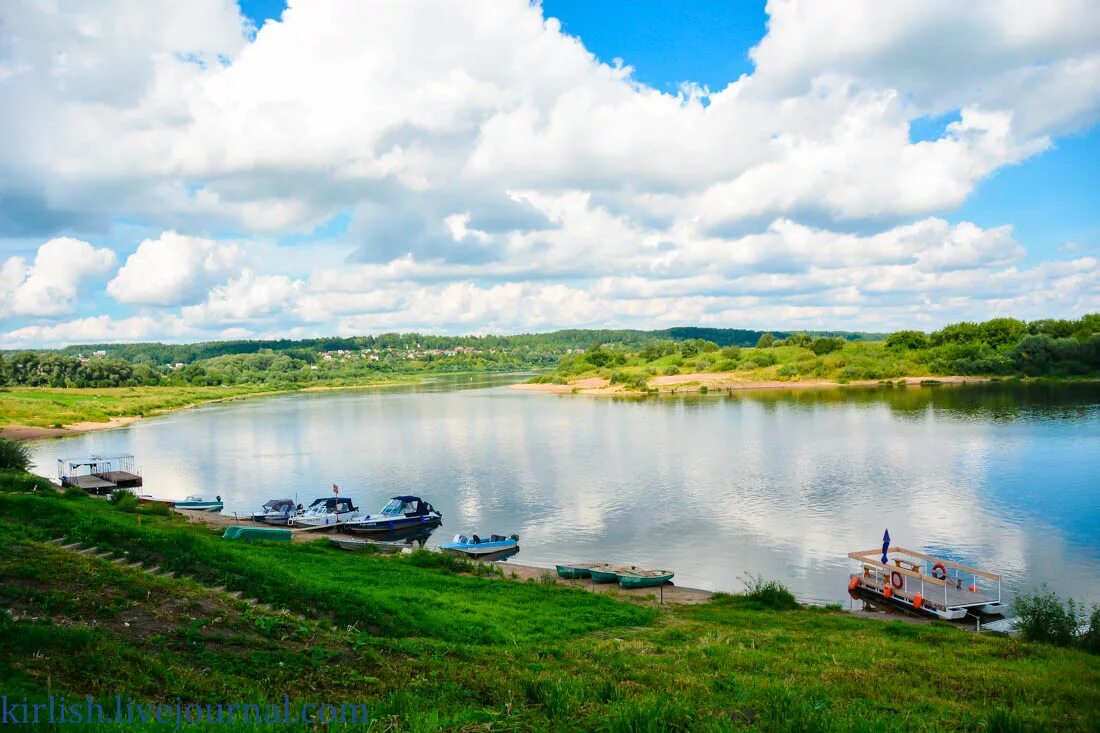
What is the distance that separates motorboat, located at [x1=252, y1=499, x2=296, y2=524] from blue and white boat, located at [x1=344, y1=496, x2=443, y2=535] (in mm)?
3930

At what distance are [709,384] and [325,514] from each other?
358 feet

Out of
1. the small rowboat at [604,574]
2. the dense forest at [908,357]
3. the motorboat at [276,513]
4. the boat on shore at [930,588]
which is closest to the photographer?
the boat on shore at [930,588]

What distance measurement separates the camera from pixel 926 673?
12039mm

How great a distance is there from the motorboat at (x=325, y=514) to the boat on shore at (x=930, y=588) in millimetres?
26320

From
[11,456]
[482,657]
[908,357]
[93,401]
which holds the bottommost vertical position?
[93,401]

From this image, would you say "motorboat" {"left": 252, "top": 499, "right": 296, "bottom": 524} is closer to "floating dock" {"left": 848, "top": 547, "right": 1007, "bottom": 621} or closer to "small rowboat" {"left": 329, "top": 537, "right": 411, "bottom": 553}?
"small rowboat" {"left": 329, "top": 537, "right": 411, "bottom": 553}

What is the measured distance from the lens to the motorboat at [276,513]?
37.4m

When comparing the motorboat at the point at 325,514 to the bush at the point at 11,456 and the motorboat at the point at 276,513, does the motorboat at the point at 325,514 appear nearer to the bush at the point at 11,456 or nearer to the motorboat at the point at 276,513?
the motorboat at the point at 276,513

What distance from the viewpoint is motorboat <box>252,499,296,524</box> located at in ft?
123

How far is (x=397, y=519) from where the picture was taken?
36.4 metres

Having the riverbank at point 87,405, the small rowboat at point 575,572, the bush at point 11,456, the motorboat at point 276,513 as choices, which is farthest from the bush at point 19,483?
the riverbank at point 87,405

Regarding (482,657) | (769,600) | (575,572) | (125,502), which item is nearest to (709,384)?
(575,572)

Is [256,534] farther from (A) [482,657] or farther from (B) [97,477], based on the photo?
(B) [97,477]

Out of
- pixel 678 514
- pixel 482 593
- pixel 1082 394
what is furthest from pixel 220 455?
pixel 1082 394
